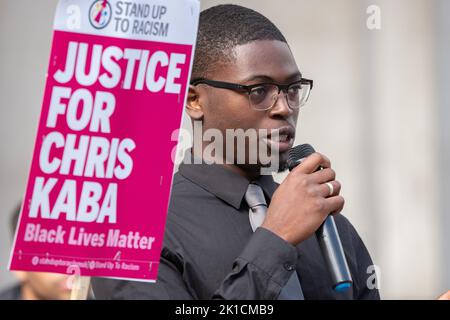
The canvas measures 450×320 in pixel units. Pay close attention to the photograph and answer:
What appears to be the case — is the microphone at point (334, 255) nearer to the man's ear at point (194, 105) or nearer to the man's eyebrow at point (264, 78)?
the man's eyebrow at point (264, 78)

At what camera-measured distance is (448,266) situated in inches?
238

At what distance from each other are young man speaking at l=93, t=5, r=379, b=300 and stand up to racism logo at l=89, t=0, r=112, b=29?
34cm

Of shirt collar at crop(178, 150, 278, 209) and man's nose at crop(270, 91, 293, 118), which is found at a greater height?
man's nose at crop(270, 91, 293, 118)

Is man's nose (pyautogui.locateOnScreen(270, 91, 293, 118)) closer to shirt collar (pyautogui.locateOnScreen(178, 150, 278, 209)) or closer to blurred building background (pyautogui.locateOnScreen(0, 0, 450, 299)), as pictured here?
shirt collar (pyautogui.locateOnScreen(178, 150, 278, 209))

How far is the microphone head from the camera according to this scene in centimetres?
237

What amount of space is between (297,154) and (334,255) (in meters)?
0.28

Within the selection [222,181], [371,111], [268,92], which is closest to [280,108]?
[268,92]

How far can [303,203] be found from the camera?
222cm

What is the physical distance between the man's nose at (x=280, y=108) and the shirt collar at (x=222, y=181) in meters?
0.20

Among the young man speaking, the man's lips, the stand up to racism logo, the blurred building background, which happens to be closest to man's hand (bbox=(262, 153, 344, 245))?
the young man speaking

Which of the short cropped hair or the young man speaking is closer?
the young man speaking

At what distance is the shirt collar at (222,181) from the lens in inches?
97.0
